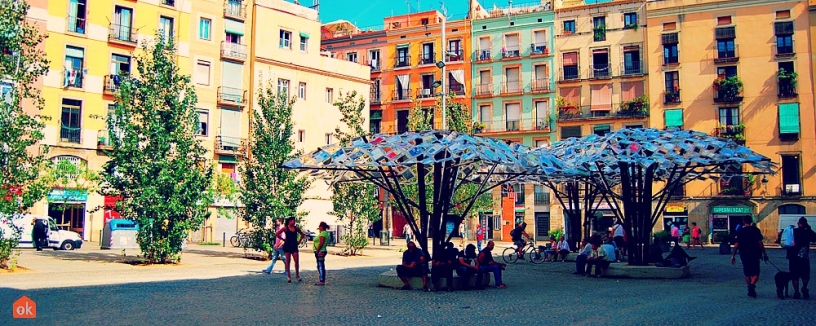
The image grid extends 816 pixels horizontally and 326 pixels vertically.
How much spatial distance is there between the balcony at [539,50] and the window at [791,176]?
1908cm

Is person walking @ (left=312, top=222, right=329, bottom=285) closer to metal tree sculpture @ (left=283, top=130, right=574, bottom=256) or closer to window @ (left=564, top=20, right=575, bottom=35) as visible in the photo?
metal tree sculpture @ (left=283, top=130, right=574, bottom=256)

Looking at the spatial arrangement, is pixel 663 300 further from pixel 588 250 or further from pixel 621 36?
pixel 621 36

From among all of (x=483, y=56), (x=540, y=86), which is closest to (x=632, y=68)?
(x=540, y=86)

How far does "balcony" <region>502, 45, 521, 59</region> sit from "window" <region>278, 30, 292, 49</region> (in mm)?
18179

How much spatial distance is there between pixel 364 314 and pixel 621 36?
48.6m

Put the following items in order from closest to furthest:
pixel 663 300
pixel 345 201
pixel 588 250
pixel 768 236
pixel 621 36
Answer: pixel 663 300
pixel 588 250
pixel 345 201
pixel 768 236
pixel 621 36

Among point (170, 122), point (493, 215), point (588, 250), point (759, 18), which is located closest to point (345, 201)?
point (170, 122)

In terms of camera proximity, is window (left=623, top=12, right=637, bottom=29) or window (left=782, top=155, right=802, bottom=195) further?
window (left=623, top=12, right=637, bottom=29)

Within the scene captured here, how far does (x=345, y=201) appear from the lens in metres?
33.0

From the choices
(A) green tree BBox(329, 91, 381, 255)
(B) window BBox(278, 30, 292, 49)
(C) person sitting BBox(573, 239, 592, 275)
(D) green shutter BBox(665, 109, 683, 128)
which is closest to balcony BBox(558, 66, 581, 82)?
(D) green shutter BBox(665, 109, 683, 128)

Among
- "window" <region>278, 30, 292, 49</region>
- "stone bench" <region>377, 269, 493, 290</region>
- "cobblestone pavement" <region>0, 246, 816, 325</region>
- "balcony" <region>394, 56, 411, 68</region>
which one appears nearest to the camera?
"cobblestone pavement" <region>0, 246, 816, 325</region>

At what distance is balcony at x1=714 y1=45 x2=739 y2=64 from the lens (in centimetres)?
5303

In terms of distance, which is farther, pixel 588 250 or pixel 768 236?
pixel 768 236

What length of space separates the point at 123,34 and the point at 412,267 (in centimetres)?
3262
